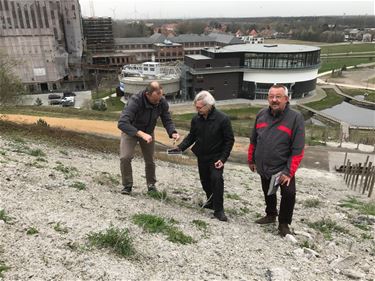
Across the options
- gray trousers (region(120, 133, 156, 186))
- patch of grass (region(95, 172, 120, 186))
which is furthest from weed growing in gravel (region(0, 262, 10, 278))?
patch of grass (region(95, 172, 120, 186))

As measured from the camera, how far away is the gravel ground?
4398mm

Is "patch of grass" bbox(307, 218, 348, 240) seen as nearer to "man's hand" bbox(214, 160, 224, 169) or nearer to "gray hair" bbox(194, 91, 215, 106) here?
"man's hand" bbox(214, 160, 224, 169)

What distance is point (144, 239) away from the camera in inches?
210

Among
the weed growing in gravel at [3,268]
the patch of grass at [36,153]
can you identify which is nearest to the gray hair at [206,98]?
the weed growing in gravel at [3,268]

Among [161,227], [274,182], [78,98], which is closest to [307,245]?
[274,182]

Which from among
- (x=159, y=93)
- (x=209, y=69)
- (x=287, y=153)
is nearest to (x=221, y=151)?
(x=287, y=153)

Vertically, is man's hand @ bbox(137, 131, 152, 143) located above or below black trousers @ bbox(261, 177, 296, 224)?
above

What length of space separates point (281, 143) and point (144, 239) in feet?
10.1

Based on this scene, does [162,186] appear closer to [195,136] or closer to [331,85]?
[195,136]

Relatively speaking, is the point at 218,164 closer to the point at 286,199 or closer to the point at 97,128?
the point at 286,199

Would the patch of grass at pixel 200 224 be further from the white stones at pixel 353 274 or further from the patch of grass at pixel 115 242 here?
the white stones at pixel 353 274

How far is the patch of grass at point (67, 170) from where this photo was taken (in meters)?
8.38

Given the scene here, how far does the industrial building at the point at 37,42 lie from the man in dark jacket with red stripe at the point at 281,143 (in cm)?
6966

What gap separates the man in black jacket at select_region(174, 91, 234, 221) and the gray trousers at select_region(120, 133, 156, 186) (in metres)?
0.95
